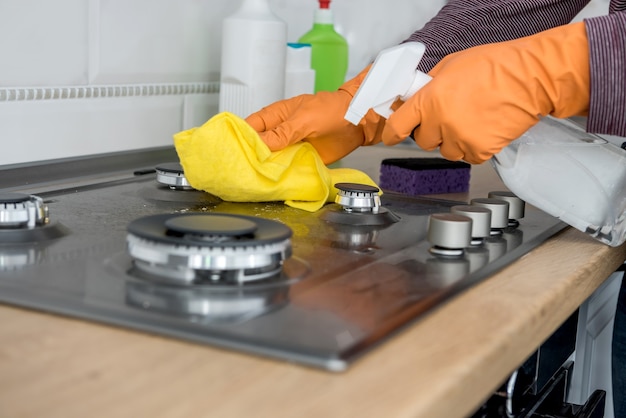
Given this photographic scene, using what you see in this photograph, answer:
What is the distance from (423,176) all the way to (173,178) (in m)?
0.35

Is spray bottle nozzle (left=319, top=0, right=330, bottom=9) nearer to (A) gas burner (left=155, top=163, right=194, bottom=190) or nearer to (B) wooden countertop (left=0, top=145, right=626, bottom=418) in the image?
(A) gas burner (left=155, top=163, right=194, bottom=190)

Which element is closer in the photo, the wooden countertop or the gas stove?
the wooden countertop

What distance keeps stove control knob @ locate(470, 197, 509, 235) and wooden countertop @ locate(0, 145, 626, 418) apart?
27 cm

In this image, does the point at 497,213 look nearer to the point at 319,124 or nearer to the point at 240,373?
the point at 319,124

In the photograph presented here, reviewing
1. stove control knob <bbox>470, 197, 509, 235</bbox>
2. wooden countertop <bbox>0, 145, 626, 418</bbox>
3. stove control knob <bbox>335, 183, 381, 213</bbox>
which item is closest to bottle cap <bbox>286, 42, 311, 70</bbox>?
stove control knob <bbox>335, 183, 381, 213</bbox>

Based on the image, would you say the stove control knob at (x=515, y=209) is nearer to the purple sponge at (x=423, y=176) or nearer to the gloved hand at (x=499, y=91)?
the gloved hand at (x=499, y=91)

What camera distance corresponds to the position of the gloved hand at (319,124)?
108cm

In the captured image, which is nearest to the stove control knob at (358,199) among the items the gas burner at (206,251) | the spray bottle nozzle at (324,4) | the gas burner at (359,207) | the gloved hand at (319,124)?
the gas burner at (359,207)

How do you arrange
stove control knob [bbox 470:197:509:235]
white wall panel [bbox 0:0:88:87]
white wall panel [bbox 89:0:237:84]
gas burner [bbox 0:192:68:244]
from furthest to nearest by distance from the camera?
white wall panel [bbox 89:0:237:84] < white wall panel [bbox 0:0:88:87] < stove control knob [bbox 470:197:509:235] < gas burner [bbox 0:192:68:244]

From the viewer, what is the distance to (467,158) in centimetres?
94

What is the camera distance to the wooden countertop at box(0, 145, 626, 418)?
0.45 m

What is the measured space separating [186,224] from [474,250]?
31cm

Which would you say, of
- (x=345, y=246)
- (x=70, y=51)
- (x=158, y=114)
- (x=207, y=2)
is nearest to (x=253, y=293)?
(x=345, y=246)

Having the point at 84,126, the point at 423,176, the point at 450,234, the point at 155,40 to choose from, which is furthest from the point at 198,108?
the point at 450,234
